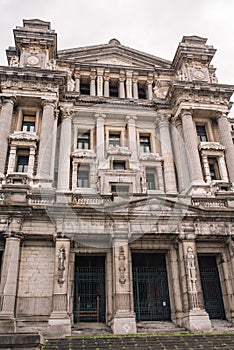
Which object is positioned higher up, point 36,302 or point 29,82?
point 29,82

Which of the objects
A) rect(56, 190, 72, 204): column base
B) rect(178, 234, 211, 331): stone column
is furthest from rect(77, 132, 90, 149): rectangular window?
rect(178, 234, 211, 331): stone column

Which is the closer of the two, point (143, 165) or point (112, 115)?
point (143, 165)

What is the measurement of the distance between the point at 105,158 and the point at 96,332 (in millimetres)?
15577

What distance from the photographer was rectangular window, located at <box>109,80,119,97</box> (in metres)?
34.8

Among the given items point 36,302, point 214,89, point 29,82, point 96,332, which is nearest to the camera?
point 96,332

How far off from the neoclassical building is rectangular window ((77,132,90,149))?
10 cm

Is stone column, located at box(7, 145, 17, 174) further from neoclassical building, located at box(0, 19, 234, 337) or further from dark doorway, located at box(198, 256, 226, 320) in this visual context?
dark doorway, located at box(198, 256, 226, 320)

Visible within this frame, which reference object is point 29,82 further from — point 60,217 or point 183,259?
point 183,259

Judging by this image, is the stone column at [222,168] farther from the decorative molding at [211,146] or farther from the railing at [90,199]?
the railing at [90,199]

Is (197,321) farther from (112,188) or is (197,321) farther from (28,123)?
(28,123)

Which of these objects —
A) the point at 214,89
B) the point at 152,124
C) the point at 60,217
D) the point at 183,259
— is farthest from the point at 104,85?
the point at 183,259

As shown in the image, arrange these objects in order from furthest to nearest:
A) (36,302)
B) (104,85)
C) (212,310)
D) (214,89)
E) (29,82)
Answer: (104,85)
(214,89)
(29,82)
(212,310)
(36,302)

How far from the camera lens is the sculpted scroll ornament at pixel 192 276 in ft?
61.3

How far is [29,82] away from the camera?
2875 centimetres
